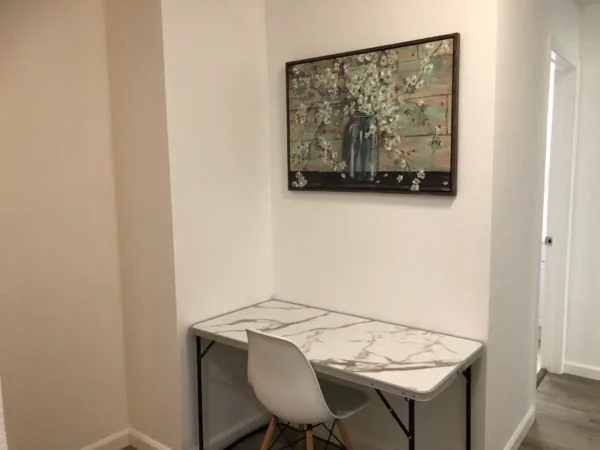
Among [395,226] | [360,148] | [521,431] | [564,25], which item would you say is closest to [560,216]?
[564,25]

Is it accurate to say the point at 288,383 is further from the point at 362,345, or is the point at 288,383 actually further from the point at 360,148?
the point at 360,148

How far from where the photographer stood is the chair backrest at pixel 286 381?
6.53 ft

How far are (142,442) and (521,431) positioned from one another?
6.66 ft

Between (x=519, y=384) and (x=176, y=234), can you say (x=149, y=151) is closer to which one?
(x=176, y=234)

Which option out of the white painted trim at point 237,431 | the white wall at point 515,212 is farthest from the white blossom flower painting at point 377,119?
the white painted trim at point 237,431

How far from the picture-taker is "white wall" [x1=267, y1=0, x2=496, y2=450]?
7.22ft

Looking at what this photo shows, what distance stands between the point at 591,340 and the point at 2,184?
12.1ft

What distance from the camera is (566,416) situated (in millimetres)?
3100

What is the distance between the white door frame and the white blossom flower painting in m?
1.58

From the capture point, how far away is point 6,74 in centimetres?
230

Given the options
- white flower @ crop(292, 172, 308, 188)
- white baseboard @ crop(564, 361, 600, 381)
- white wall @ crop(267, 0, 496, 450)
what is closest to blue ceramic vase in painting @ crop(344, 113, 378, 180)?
white wall @ crop(267, 0, 496, 450)

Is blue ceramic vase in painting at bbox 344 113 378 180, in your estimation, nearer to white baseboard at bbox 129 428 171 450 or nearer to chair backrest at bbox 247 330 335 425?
chair backrest at bbox 247 330 335 425

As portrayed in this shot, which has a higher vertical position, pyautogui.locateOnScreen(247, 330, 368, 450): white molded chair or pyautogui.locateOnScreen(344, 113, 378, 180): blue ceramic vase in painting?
pyautogui.locateOnScreen(344, 113, 378, 180): blue ceramic vase in painting

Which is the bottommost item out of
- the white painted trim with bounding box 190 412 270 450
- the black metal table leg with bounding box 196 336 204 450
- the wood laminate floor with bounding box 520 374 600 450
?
the wood laminate floor with bounding box 520 374 600 450
